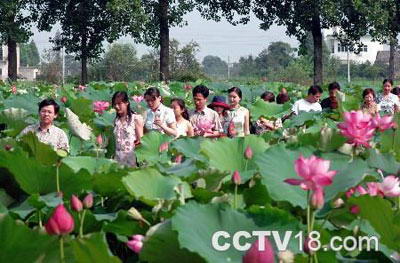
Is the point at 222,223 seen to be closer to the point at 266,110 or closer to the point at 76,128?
the point at 76,128

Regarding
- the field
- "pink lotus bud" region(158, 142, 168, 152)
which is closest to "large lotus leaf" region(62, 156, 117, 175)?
the field

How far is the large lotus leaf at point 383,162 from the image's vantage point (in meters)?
2.39

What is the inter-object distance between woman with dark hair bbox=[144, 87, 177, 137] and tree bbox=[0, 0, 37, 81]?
20811mm

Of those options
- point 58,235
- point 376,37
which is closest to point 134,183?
point 58,235

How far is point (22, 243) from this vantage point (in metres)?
1.52

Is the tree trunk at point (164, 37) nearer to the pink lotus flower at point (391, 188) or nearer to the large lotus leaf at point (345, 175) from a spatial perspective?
the large lotus leaf at point (345, 175)

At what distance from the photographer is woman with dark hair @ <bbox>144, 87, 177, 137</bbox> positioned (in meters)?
5.42

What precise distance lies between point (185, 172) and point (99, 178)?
0.31m

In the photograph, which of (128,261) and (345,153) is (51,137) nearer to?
(345,153)

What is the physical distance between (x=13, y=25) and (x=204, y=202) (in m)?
26.1

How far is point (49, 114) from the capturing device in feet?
14.8

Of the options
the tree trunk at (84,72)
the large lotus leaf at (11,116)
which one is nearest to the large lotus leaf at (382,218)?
the large lotus leaf at (11,116)

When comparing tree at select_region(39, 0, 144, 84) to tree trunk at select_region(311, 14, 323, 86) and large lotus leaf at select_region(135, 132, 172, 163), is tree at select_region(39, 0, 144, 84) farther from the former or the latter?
large lotus leaf at select_region(135, 132, 172, 163)

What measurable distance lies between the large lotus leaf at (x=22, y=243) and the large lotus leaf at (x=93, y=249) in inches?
3.9
